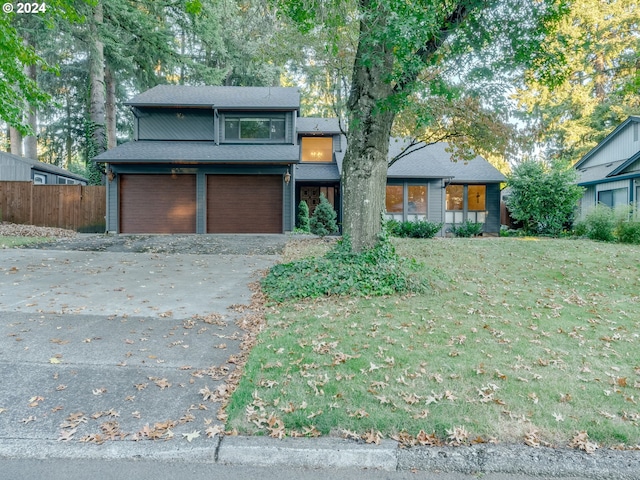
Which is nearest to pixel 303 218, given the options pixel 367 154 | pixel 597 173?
pixel 367 154

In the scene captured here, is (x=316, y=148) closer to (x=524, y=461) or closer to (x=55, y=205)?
(x=55, y=205)

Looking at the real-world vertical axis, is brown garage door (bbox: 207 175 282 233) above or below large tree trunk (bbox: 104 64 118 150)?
below

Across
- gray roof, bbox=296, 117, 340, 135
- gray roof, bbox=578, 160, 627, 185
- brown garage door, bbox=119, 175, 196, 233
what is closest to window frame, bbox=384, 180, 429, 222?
gray roof, bbox=296, 117, 340, 135

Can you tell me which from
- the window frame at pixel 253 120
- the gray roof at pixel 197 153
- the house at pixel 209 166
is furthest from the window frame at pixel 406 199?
the window frame at pixel 253 120

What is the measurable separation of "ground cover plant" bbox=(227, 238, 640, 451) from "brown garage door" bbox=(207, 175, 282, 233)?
10.6 metres

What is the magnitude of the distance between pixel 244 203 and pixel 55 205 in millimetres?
8036

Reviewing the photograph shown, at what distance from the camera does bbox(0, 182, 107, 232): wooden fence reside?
56.1 ft

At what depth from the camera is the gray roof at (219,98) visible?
16750mm

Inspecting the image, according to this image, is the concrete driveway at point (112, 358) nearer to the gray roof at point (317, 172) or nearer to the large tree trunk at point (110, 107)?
the gray roof at point (317, 172)

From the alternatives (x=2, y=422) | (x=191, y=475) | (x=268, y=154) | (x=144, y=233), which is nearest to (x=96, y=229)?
(x=144, y=233)

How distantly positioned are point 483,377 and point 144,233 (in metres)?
15.3

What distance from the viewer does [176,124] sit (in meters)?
17.4

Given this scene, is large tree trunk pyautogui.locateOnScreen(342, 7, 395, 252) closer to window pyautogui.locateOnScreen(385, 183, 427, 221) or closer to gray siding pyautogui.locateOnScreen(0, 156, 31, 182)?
window pyautogui.locateOnScreen(385, 183, 427, 221)

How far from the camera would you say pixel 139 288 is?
7.10 meters
